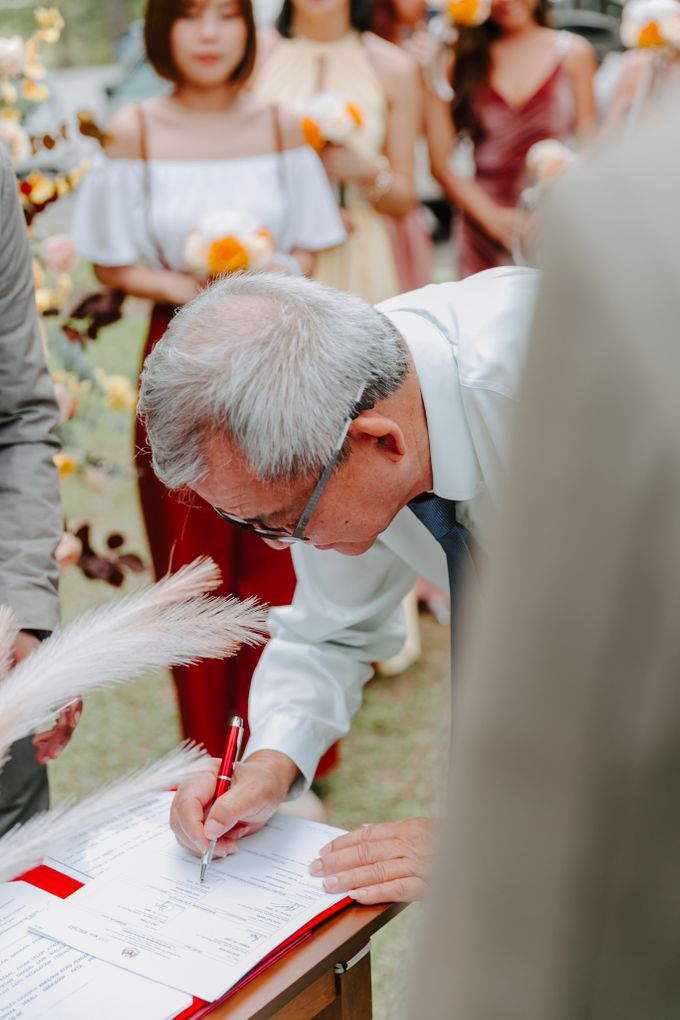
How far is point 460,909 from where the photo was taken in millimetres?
372

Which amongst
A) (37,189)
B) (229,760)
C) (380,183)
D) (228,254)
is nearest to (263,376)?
(229,760)

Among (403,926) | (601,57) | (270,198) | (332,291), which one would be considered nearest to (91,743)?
(403,926)

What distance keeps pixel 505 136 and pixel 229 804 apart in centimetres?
318

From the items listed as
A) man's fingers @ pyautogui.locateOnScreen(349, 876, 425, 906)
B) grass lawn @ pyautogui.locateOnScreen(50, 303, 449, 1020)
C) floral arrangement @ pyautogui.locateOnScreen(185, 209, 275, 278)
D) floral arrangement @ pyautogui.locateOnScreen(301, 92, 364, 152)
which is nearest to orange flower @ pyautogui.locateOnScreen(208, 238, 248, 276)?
floral arrangement @ pyautogui.locateOnScreen(185, 209, 275, 278)

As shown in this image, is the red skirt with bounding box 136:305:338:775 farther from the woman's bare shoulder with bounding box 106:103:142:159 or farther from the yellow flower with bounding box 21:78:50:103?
the yellow flower with bounding box 21:78:50:103

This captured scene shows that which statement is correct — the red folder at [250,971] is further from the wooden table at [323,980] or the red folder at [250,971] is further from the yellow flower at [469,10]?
the yellow flower at [469,10]

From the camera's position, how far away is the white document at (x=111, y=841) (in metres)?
1.37

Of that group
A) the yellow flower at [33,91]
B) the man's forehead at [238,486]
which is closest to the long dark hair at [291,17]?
the yellow flower at [33,91]

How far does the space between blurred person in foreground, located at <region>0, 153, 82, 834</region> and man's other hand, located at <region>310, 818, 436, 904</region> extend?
0.49m

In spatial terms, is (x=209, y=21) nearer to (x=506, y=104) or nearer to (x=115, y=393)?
(x=115, y=393)

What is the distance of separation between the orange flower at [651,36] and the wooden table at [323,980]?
3128 millimetres

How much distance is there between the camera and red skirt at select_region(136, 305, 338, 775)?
105 inches

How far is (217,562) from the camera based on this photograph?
2.60m

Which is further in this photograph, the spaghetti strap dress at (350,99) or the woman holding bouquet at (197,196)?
the spaghetti strap dress at (350,99)
